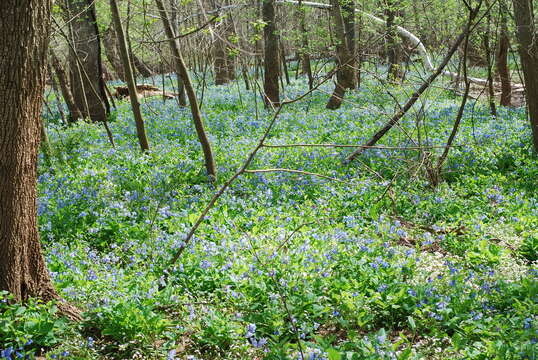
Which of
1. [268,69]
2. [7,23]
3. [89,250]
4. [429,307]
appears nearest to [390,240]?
[429,307]

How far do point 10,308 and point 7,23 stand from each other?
1.83 meters

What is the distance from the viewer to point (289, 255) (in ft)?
15.3

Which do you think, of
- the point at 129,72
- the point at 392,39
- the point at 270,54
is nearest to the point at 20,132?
the point at 129,72

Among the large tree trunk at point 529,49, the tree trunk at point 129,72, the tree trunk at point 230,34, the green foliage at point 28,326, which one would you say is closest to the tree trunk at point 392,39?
the large tree trunk at point 529,49

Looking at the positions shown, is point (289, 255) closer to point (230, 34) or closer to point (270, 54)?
point (230, 34)

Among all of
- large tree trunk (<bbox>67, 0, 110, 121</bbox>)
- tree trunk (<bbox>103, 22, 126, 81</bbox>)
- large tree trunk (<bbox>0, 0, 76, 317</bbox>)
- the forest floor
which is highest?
tree trunk (<bbox>103, 22, 126, 81</bbox>)

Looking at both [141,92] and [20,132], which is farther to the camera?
[141,92]

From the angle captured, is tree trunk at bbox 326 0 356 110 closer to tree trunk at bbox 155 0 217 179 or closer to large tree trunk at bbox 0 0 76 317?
tree trunk at bbox 155 0 217 179

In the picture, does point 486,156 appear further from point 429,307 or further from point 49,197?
point 49,197

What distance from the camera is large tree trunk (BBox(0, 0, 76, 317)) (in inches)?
123

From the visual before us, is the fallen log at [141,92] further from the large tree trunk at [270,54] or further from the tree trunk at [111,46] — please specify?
the large tree trunk at [270,54]

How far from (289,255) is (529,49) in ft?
19.7

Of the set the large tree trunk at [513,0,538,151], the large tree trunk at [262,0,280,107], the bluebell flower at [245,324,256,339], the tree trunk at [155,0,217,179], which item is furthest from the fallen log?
the bluebell flower at [245,324,256,339]

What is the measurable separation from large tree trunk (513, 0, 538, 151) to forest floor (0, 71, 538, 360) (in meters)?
0.62
